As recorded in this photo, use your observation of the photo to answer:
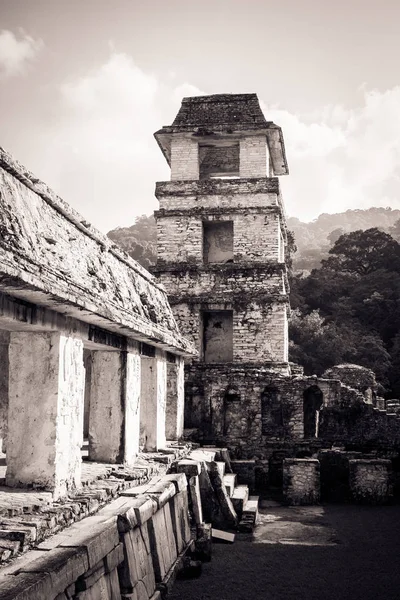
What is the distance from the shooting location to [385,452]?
13.4 meters

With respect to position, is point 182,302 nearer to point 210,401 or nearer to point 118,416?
point 210,401

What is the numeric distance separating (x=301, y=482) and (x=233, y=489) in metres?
1.62

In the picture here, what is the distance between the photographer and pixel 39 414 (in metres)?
6.00

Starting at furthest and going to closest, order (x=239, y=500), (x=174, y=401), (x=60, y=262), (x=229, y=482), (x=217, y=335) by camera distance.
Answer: (x=217, y=335) → (x=174, y=401) → (x=229, y=482) → (x=239, y=500) → (x=60, y=262)

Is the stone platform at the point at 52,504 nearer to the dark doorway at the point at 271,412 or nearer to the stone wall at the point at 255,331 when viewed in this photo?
the dark doorway at the point at 271,412

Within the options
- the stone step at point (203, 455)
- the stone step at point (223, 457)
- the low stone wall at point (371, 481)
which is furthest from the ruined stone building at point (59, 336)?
the low stone wall at point (371, 481)

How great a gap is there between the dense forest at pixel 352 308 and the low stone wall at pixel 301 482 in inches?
503

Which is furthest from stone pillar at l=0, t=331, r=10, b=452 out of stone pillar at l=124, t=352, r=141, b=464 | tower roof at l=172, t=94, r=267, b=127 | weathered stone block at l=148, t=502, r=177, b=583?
tower roof at l=172, t=94, r=267, b=127

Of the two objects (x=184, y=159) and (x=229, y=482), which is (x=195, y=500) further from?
(x=184, y=159)

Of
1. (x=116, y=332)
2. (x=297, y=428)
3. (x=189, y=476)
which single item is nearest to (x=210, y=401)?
(x=297, y=428)

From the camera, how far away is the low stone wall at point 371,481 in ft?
37.3

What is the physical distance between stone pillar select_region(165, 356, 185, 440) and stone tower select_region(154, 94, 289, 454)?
3.30 m

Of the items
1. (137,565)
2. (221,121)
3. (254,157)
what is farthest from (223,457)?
(221,121)

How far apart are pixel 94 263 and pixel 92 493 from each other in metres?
2.88
